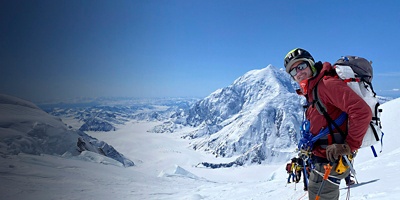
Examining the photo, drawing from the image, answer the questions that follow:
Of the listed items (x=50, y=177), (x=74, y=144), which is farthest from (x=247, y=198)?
(x=74, y=144)

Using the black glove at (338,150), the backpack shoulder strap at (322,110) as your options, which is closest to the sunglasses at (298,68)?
the backpack shoulder strap at (322,110)

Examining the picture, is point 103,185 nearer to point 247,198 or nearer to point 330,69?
point 247,198

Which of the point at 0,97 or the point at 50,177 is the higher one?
the point at 0,97

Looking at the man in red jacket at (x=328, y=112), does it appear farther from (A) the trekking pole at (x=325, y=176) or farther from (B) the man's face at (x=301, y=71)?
(A) the trekking pole at (x=325, y=176)

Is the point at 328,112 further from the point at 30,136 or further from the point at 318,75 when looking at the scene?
the point at 30,136

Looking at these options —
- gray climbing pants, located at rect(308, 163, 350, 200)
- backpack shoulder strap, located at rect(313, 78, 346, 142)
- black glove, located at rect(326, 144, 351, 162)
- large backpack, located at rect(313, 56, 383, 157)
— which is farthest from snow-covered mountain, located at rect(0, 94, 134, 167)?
large backpack, located at rect(313, 56, 383, 157)

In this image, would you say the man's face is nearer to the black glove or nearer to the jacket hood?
the jacket hood
